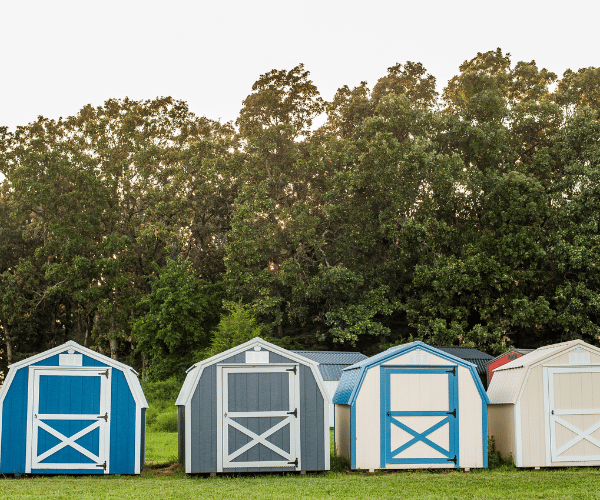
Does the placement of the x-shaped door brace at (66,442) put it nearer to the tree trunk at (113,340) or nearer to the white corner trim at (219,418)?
the white corner trim at (219,418)

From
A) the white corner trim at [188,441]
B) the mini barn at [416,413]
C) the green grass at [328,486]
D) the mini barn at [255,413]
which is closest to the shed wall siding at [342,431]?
the mini barn at [416,413]

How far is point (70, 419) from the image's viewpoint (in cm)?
1196

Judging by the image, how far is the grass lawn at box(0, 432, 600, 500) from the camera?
970 cm

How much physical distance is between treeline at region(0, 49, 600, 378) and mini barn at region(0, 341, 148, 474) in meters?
17.7

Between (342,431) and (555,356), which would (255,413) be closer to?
(342,431)

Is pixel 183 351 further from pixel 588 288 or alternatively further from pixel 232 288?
pixel 588 288

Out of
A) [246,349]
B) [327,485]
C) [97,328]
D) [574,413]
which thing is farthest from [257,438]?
[97,328]

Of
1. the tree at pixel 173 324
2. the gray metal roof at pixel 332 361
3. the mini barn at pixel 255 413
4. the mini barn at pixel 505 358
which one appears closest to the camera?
the mini barn at pixel 255 413

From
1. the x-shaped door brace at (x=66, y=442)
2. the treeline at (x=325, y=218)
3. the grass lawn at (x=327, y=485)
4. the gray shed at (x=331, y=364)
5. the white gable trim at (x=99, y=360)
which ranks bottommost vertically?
the grass lawn at (x=327, y=485)

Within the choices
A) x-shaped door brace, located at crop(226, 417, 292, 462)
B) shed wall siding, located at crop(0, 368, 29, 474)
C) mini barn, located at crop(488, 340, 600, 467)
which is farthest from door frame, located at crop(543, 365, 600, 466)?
shed wall siding, located at crop(0, 368, 29, 474)

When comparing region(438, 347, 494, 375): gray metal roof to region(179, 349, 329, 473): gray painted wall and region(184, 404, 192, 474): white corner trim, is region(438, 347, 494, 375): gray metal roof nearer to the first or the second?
region(179, 349, 329, 473): gray painted wall

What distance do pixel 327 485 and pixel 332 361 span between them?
11645 millimetres

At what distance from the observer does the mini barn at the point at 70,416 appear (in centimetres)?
1184

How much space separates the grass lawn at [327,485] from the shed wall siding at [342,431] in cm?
82
